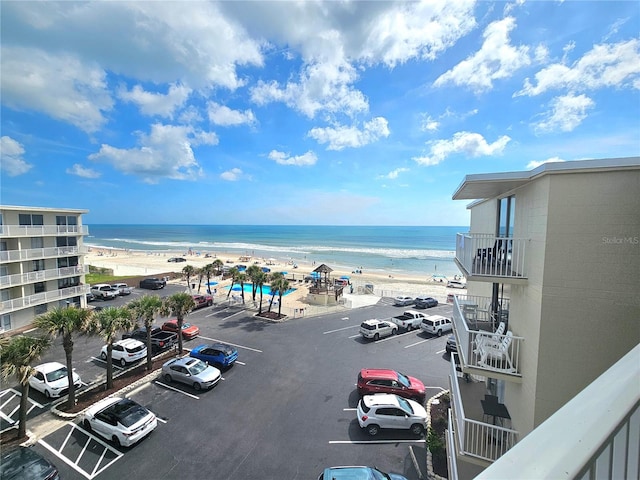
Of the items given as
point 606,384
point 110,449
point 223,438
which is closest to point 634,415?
point 606,384

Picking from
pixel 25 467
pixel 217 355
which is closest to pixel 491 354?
pixel 25 467

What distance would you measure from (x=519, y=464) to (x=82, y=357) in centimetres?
2329

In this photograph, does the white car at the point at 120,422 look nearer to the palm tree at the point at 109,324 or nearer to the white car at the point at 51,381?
the palm tree at the point at 109,324

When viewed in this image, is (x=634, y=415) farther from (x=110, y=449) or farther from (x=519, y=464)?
(x=110, y=449)

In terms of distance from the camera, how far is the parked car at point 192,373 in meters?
14.4

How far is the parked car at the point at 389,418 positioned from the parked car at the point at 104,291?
30.7m

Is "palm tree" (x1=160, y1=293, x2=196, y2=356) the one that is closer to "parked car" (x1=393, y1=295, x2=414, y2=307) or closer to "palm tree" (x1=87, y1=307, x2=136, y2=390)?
"palm tree" (x1=87, y1=307, x2=136, y2=390)

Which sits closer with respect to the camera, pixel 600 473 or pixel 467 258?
pixel 600 473

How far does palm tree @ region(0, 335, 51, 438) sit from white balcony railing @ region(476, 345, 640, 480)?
1526 centimetres

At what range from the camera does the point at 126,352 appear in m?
16.8

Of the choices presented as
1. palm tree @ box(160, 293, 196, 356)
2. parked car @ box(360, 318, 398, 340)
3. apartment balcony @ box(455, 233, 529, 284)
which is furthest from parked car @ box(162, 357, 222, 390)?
apartment balcony @ box(455, 233, 529, 284)

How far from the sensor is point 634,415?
50.0 inches

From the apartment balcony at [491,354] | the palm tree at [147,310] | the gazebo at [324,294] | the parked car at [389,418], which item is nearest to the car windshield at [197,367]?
the palm tree at [147,310]

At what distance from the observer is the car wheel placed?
11797mm
